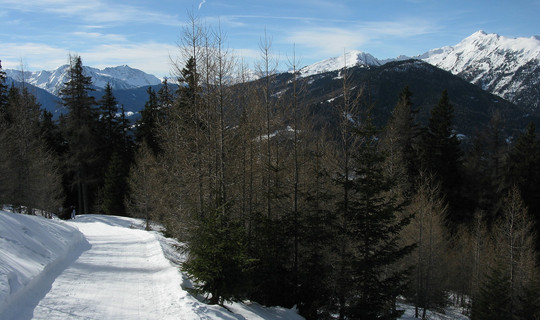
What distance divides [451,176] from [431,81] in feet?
600

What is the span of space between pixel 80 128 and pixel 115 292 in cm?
3239

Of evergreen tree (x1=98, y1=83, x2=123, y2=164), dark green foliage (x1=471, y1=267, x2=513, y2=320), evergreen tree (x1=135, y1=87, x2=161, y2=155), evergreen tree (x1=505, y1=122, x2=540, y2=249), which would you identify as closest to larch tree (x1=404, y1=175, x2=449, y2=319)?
dark green foliage (x1=471, y1=267, x2=513, y2=320)

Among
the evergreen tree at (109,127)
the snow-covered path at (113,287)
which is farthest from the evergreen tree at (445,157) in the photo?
the evergreen tree at (109,127)

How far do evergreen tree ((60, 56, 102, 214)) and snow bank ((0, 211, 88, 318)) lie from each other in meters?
24.0

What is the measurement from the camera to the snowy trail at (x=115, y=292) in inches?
290

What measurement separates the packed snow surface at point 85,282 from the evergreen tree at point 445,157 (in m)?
23.9

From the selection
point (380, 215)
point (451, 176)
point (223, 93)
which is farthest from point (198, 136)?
point (451, 176)

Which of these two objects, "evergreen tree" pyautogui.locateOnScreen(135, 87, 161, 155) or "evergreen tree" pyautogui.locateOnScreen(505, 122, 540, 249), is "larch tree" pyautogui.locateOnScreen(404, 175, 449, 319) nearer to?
"evergreen tree" pyautogui.locateOnScreen(505, 122, 540, 249)

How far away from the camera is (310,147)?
2216 centimetres

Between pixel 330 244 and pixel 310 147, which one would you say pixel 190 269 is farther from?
pixel 310 147

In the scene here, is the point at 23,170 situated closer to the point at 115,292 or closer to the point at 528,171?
the point at 115,292

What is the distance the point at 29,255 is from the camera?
9.73 meters

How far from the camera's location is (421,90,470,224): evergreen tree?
3121cm

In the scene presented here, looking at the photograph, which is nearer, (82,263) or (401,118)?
(82,263)
